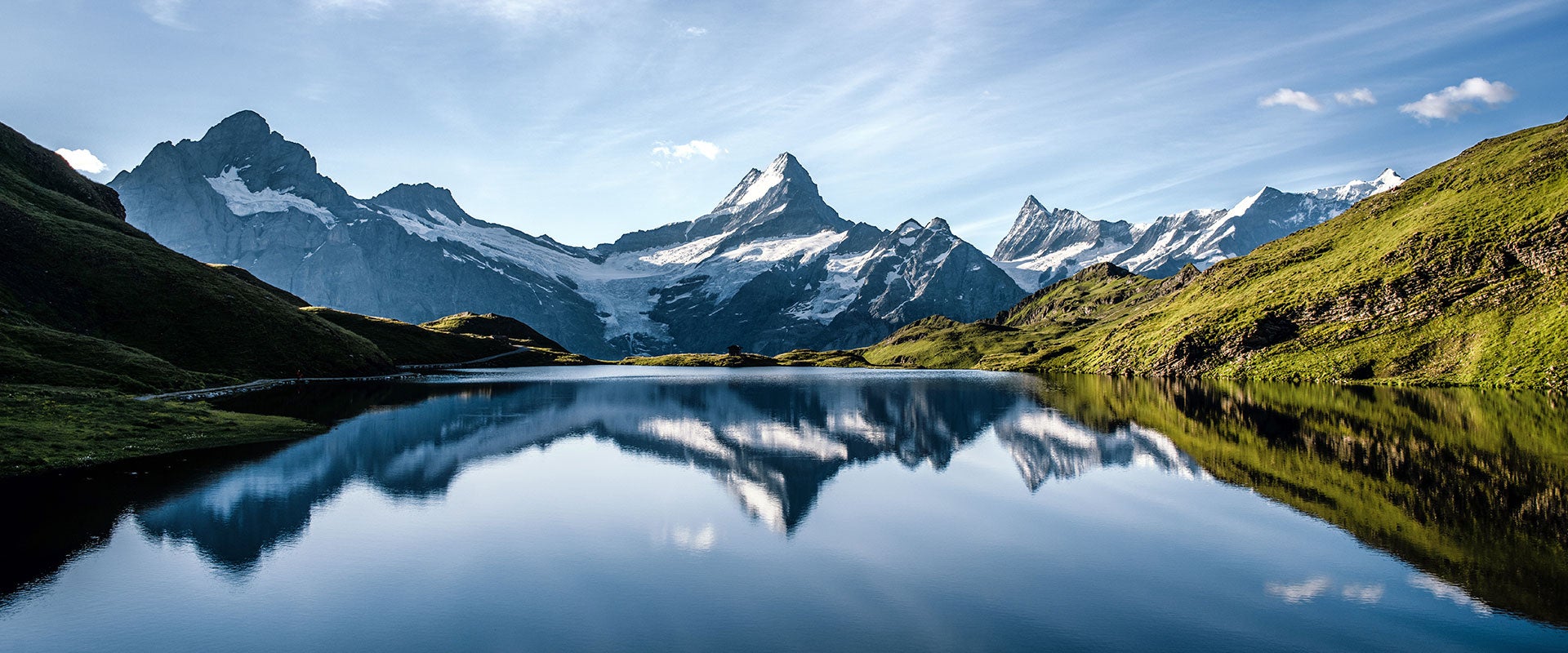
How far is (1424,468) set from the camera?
44906 mm

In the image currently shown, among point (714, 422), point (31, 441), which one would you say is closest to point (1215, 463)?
point (714, 422)

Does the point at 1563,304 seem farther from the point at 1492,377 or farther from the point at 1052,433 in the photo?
the point at 1052,433

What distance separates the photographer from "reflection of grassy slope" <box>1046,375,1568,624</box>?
27.4 m

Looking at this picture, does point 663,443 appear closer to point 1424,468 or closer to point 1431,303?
point 1424,468

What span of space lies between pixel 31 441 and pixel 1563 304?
174m

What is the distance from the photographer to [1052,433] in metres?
72.4

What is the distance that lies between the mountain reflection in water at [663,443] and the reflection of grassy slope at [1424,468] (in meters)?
6.49

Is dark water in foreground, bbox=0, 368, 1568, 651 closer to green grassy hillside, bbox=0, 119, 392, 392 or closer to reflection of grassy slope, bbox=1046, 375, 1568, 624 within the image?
reflection of grassy slope, bbox=1046, 375, 1568, 624

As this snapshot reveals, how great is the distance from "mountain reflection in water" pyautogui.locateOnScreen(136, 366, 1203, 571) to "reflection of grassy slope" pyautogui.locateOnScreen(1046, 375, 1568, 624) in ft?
21.3

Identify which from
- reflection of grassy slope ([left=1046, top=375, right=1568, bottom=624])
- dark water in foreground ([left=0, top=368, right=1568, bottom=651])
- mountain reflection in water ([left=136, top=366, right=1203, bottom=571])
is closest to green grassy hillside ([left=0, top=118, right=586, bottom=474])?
dark water in foreground ([left=0, top=368, right=1568, bottom=651])

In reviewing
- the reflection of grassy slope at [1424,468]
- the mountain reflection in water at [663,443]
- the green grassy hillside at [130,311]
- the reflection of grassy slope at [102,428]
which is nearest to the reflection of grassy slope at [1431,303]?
the reflection of grassy slope at [1424,468]

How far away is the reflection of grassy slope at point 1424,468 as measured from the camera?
89.8ft

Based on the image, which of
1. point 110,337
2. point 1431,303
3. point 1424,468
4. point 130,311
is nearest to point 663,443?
point 1424,468

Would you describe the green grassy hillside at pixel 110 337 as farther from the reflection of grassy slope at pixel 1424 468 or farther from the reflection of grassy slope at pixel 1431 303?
the reflection of grassy slope at pixel 1431 303
